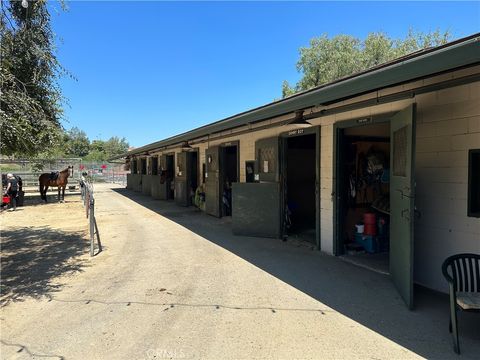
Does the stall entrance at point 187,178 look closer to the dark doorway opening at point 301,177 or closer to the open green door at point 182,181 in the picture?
the open green door at point 182,181

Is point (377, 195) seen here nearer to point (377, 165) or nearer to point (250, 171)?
point (377, 165)

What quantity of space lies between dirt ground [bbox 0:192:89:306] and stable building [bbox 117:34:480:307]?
3.65 meters

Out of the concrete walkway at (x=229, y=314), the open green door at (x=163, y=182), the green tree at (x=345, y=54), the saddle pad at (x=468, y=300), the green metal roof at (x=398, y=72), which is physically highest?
the green tree at (x=345, y=54)

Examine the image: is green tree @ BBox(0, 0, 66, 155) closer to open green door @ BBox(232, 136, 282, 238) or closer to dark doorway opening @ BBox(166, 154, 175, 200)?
open green door @ BBox(232, 136, 282, 238)

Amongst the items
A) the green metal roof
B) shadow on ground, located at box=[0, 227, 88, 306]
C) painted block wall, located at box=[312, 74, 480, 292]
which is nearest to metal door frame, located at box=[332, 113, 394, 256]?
the green metal roof

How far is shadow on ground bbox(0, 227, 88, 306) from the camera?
459 cm

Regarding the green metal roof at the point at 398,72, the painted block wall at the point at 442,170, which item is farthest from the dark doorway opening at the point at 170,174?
the painted block wall at the point at 442,170

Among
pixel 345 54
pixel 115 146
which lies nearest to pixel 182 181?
pixel 345 54

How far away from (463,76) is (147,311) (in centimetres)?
443

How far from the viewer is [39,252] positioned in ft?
21.5

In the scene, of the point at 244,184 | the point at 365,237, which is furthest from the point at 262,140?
the point at 365,237

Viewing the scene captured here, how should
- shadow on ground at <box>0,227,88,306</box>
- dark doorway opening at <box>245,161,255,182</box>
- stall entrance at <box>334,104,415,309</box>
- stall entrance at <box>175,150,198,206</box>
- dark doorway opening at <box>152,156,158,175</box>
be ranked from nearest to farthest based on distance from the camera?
stall entrance at <box>334,104,415,309</box> < shadow on ground at <box>0,227,88,306</box> < dark doorway opening at <box>245,161,255,182</box> < stall entrance at <box>175,150,198,206</box> < dark doorway opening at <box>152,156,158,175</box>

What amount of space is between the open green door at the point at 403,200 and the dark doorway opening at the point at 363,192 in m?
1.51

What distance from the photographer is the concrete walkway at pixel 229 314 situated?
2988mm
